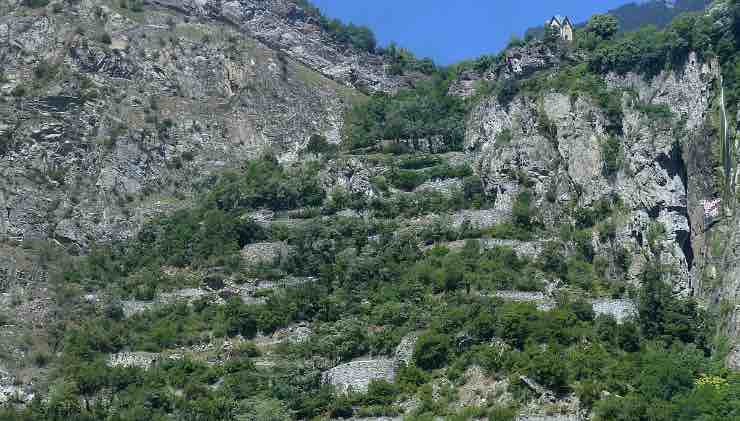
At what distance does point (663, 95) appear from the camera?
6412 centimetres

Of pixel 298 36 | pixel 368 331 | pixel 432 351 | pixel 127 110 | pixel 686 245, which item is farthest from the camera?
pixel 298 36

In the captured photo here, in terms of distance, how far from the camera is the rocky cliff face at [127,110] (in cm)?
6694

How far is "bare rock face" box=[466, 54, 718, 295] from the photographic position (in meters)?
57.4

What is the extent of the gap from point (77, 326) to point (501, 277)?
2004 cm

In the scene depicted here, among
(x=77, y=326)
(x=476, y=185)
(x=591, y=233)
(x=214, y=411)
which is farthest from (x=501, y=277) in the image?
(x=77, y=326)

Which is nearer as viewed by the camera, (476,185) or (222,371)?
(222,371)

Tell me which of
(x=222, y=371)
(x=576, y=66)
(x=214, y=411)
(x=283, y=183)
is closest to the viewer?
(x=214, y=411)

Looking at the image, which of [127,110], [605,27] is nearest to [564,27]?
[605,27]

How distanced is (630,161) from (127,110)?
3172 centimetres

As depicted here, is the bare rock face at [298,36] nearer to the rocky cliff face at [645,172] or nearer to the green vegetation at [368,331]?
the rocky cliff face at [645,172]

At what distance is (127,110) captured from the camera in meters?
73.9

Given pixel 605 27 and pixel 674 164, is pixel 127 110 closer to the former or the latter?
pixel 605 27

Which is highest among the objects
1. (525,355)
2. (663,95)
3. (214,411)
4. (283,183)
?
(663,95)

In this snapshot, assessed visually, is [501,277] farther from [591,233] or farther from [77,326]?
[77,326]
